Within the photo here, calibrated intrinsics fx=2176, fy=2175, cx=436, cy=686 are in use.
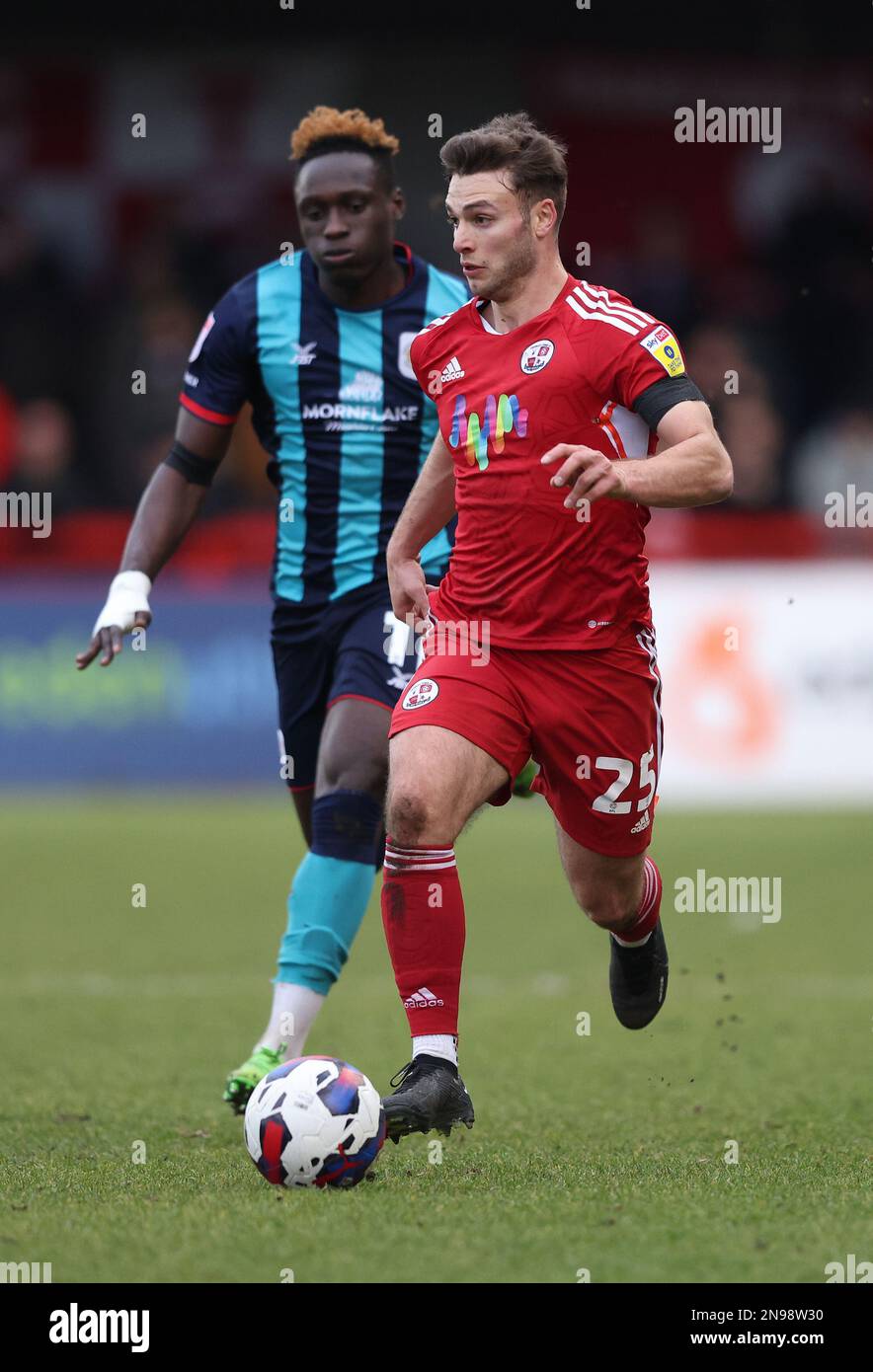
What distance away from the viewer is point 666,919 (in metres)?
10.1

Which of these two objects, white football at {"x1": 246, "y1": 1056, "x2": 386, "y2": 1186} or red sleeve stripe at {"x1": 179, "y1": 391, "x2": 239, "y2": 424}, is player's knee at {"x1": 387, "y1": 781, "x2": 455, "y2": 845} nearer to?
white football at {"x1": 246, "y1": 1056, "x2": 386, "y2": 1186}

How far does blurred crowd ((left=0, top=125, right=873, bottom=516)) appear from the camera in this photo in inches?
624

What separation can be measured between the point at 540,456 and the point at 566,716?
62cm

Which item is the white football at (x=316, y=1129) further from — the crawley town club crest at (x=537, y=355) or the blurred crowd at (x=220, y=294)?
the blurred crowd at (x=220, y=294)

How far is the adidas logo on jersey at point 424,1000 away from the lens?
16.6 ft

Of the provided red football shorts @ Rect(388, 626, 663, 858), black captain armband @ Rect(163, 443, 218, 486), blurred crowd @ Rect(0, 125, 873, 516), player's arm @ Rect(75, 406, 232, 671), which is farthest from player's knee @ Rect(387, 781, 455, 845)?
blurred crowd @ Rect(0, 125, 873, 516)

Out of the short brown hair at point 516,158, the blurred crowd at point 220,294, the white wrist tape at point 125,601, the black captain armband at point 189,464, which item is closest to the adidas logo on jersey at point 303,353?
the black captain armband at point 189,464

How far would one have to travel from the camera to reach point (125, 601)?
19.2ft

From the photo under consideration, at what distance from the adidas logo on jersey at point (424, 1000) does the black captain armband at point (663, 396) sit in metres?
1.40

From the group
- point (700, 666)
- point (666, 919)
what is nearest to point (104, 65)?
point (700, 666)

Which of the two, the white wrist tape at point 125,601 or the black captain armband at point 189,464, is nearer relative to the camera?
the white wrist tape at point 125,601

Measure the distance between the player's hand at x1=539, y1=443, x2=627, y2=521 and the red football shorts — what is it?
0.74 meters

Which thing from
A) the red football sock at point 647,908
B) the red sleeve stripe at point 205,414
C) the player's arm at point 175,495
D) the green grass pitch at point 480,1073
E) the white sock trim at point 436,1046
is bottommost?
the green grass pitch at point 480,1073

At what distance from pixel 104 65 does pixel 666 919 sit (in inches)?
530
